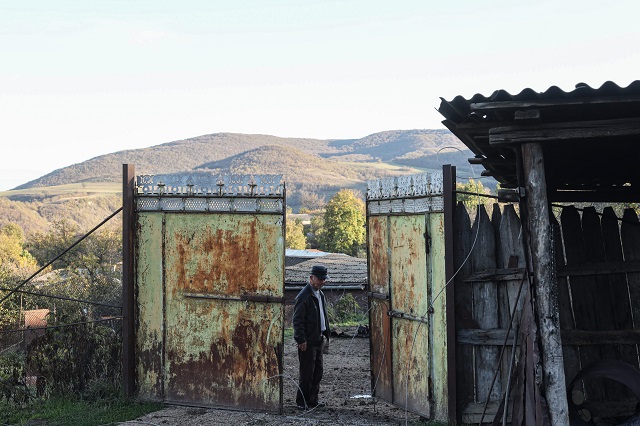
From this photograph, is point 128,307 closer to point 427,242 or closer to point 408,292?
point 408,292

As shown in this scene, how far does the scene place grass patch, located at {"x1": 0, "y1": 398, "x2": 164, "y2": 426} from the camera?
8500mm

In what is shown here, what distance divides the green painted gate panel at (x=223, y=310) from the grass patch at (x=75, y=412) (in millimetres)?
585

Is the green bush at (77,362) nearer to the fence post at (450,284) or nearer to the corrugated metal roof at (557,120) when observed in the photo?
the fence post at (450,284)

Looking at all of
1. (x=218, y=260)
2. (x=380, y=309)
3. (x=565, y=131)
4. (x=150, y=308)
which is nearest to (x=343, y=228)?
(x=380, y=309)

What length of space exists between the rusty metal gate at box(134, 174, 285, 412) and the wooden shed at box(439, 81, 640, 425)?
238 cm

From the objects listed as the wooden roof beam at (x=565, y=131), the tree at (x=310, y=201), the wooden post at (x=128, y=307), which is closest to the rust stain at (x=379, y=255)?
the wooden post at (x=128, y=307)

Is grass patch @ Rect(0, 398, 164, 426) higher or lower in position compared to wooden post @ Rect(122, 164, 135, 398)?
lower

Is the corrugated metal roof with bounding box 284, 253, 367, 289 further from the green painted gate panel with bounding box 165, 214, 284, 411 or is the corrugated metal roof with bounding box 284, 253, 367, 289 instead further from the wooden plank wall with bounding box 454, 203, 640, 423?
the wooden plank wall with bounding box 454, 203, 640, 423

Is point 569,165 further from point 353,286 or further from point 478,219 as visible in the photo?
point 353,286

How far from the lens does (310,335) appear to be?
31.4ft

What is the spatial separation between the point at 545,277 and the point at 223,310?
179 inches

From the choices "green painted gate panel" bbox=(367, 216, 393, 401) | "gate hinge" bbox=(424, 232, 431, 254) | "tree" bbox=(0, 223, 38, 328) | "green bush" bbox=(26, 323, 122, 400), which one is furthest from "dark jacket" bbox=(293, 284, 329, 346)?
"tree" bbox=(0, 223, 38, 328)

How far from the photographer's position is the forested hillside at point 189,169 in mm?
121062

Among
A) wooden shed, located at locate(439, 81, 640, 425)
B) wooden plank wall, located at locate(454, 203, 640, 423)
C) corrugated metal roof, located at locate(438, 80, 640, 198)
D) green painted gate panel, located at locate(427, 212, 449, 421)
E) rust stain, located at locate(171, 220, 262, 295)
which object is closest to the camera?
corrugated metal roof, located at locate(438, 80, 640, 198)
